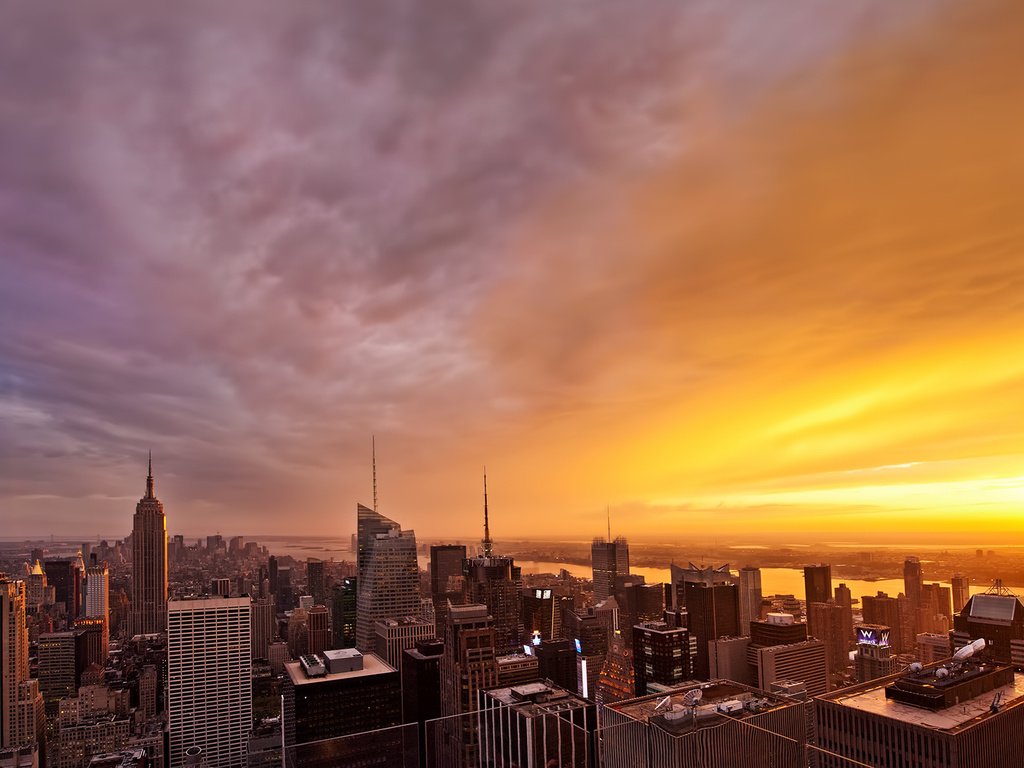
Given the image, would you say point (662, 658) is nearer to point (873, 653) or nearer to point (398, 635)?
point (873, 653)

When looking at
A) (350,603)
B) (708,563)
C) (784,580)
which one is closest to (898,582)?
(784,580)

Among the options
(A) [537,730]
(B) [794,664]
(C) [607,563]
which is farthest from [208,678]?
(B) [794,664]

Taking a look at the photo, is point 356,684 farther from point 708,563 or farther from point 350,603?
point 350,603

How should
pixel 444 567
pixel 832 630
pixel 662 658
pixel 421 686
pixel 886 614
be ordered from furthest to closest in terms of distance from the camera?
1. pixel 444 567
2. pixel 832 630
3. pixel 662 658
4. pixel 886 614
5. pixel 421 686

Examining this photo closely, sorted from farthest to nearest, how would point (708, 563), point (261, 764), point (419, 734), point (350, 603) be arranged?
point (350, 603) → point (708, 563) → point (261, 764) → point (419, 734)

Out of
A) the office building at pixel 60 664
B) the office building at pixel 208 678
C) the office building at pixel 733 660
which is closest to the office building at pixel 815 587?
the office building at pixel 733 660

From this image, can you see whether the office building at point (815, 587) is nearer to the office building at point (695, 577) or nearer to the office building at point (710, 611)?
the office building at point (710, 611)

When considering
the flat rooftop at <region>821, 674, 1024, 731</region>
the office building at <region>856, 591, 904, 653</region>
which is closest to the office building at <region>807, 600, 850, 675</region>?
the office building at <region>856, 591, 904, 653</region>
